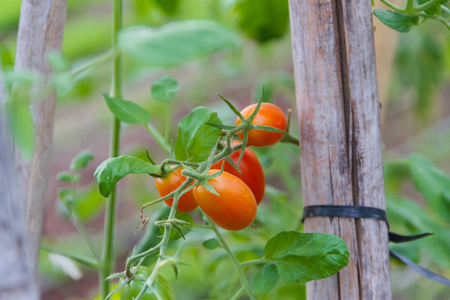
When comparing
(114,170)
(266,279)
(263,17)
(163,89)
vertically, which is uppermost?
(263,17)

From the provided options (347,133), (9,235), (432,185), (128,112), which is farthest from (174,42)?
(432,185)

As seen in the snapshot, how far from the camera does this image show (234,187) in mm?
418

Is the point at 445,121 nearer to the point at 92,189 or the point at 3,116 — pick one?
the point at 92,189

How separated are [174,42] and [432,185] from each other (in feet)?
1.47

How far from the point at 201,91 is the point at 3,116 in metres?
1.35

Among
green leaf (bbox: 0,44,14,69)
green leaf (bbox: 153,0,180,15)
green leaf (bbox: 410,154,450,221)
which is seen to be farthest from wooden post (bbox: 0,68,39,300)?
green leaf (bbox: 153,0,180,15)

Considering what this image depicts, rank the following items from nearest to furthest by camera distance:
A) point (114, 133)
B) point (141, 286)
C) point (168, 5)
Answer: point (141, 286)
point (114, 133)
point (168, 5)

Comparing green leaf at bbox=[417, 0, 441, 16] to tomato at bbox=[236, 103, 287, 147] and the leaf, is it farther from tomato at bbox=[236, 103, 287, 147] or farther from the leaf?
the leaf

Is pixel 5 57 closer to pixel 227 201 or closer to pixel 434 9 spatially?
pixel 227 201

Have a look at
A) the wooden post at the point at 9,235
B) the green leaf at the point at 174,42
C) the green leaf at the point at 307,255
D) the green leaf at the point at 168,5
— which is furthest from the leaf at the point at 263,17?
the wooden post at the point at 9,235

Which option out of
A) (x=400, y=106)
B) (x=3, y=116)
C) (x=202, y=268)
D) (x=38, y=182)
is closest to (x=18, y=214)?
(x=3, y=116)

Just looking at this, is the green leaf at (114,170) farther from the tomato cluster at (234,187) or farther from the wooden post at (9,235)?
the wooden post at (9,235)

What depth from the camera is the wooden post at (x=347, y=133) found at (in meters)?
0.51

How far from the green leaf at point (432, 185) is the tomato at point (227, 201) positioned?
378 millimetres
